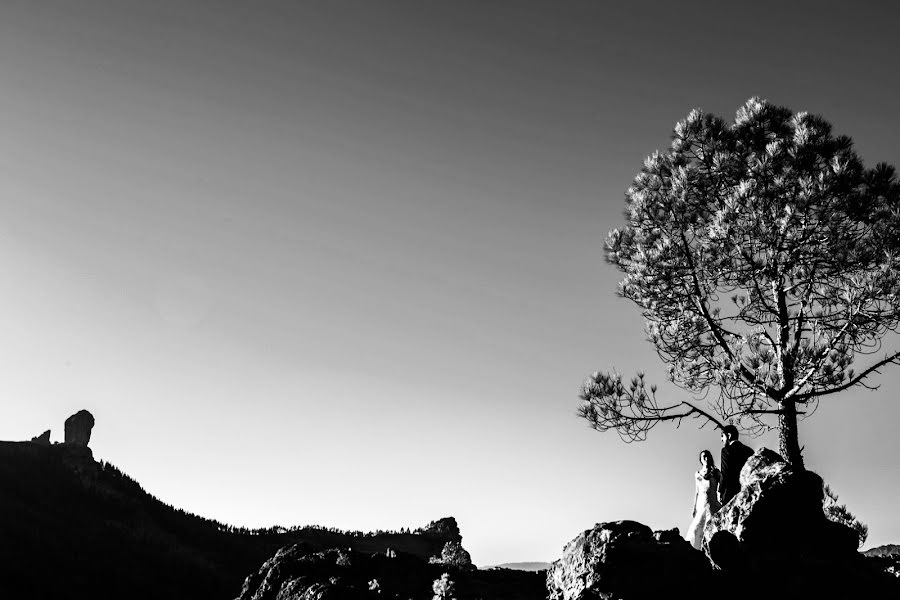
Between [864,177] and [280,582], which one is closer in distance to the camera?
[280,582]

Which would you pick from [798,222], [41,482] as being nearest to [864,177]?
[798,222]

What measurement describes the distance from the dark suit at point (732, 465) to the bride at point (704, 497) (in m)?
0.14

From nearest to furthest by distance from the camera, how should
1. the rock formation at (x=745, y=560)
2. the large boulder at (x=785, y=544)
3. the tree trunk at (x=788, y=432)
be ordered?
the rock formation at (x=745, y=560)
the large boulder at (x=785, y=544)
the tree trunk at (x=788, y=432)

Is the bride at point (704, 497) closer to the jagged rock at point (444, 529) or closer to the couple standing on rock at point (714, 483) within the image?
the couple standing on rock at point (714, 483)

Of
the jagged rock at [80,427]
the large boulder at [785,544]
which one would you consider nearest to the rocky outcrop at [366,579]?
the large boulder at [785,544]

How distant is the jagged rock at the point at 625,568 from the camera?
6.40m

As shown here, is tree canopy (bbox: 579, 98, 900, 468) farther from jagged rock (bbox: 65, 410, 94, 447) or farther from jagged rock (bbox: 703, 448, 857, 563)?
jagged rock (bbox: 65, 410, 94, 447)

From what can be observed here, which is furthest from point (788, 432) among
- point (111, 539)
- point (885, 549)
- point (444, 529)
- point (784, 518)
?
point (444, 529)

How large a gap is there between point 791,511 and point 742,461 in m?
3.75

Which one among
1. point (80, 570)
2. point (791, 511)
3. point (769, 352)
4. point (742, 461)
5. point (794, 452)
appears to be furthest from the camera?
point (80, 570)

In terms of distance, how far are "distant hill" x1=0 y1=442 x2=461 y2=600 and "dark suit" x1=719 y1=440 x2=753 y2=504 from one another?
7998mm

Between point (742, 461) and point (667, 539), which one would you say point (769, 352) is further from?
point (667, 539)

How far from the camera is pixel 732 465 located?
39.2ft

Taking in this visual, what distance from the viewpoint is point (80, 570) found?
20.2 meters
